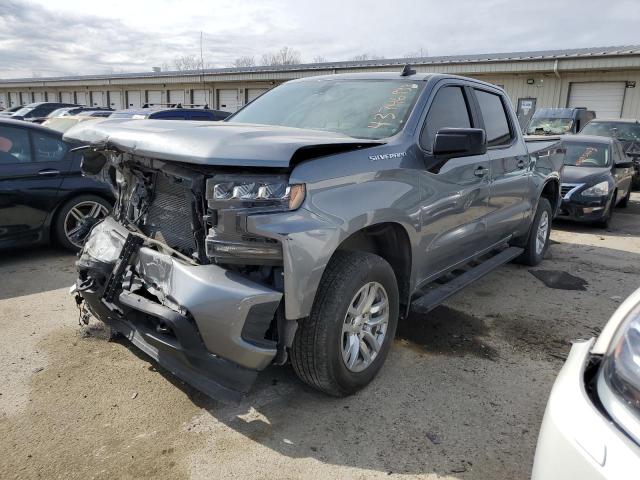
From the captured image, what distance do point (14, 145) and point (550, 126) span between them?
528 inches

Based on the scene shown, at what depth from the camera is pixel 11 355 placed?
3.52m

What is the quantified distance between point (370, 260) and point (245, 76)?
2686 centimetres

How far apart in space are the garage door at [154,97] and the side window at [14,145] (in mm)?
31850

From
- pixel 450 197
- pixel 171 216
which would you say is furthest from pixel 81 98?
pixel 450 197

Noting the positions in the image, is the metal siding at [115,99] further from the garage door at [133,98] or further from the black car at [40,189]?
the black car at [40,189]

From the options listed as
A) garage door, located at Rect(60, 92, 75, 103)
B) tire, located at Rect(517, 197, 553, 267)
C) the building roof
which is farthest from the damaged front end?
garage door, located at Rect(60, 92, 75, 103)

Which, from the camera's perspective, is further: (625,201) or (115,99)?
(115,99)

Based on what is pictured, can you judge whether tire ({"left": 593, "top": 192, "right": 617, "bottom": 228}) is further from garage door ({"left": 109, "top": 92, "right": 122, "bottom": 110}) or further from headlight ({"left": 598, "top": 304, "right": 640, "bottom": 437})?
garage door ({"left": 109, "top": 92, "right": 122, "bottom": 110})

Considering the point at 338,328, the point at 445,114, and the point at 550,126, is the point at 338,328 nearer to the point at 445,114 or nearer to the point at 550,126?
the point at 445,114

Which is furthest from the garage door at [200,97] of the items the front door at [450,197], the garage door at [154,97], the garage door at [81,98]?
the front door at [450,197]

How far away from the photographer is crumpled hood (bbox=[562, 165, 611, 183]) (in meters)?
8.46

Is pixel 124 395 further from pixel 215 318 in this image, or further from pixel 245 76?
pixel 245 76

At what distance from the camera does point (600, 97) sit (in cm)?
1886

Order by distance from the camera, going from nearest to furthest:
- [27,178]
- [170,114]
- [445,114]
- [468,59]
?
1. [445,114]
2. [27,178]
3. [170,114]
4. [468,59]
